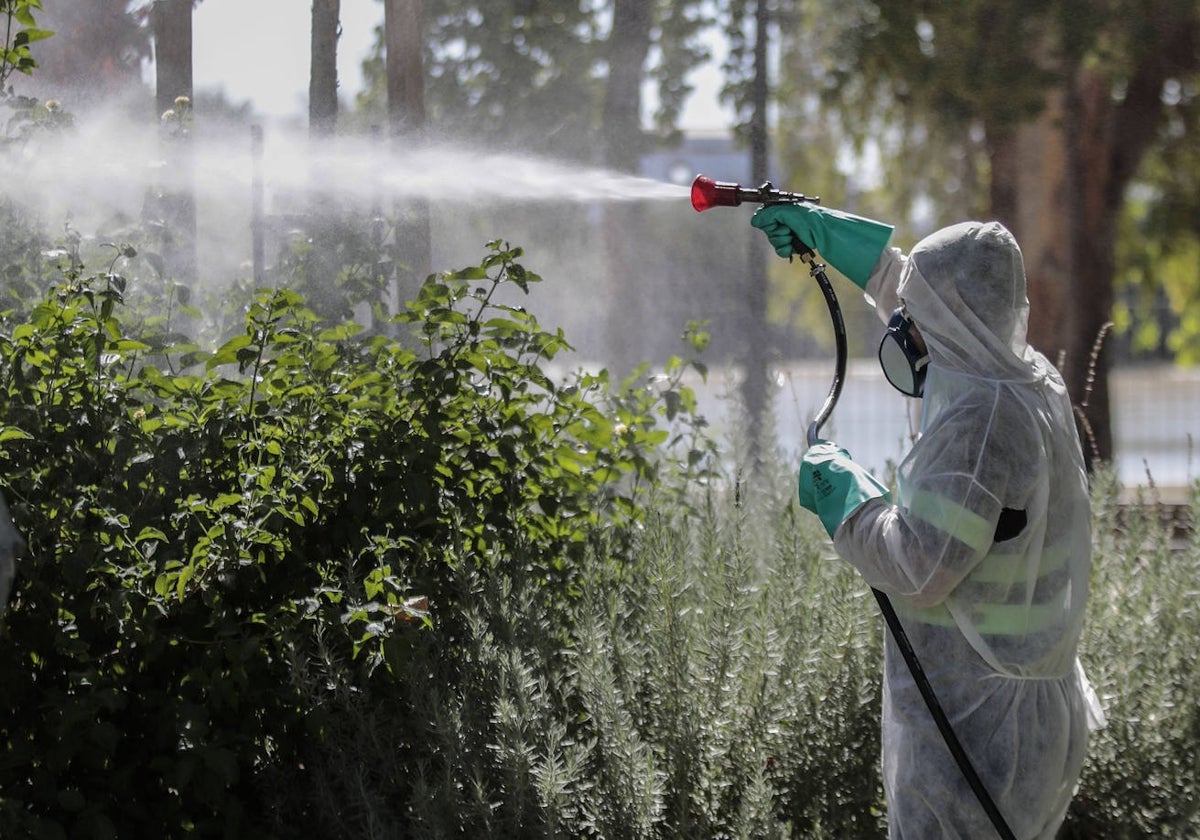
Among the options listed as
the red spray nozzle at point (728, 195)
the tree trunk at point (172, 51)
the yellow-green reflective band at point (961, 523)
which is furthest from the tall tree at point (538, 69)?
the yellow-green reflective band at point (961, 523)

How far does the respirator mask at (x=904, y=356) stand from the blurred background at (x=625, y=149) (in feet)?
4.81

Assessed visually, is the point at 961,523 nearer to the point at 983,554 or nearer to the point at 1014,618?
the point at 983,554

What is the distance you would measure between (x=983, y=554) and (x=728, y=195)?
0.93 m

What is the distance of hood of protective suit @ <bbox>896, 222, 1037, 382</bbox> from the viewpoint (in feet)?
6.54

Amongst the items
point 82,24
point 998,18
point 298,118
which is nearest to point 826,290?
point 298,118

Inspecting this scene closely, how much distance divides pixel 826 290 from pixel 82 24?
281 centimetres

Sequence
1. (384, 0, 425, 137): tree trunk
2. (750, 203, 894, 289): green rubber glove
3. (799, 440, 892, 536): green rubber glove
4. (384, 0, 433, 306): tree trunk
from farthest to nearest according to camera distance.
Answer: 1. (384, 0, 425, 137): tree trunk
2. (384, 0, 433, 306): tree trunk
3. (750, 203, 894, 289): green rubber glove
4. (799, 440, 892, 536): green rubber glove

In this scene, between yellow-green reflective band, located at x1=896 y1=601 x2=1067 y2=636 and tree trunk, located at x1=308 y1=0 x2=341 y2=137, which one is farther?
tree trunk, located at x1=308 y1=0 x2=341 y2=137

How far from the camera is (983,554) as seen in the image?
1.93 metres

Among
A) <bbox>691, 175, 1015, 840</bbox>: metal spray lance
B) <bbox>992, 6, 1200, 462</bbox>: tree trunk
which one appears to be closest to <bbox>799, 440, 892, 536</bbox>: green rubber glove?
<bbox>691, 175, 1015, 840</bbox>: metal spray lance

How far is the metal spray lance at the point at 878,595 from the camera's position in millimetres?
1956

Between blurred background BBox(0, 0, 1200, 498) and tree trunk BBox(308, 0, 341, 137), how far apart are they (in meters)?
0.01

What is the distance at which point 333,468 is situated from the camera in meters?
2.83

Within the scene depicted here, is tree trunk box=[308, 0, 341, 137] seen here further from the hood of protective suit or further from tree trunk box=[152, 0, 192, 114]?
the hood of protective suit
